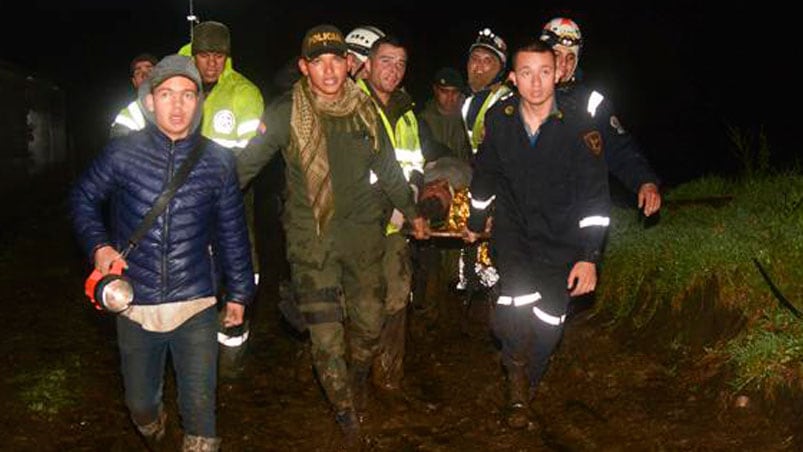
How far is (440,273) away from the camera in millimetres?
8062

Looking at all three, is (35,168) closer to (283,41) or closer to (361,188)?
(361,188)

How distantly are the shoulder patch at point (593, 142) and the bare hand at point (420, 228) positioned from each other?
1.24 meters

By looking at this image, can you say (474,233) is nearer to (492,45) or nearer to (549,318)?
(549,318)

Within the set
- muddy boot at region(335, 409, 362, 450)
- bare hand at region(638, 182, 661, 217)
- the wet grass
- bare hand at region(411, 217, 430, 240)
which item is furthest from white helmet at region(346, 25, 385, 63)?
the wet grass

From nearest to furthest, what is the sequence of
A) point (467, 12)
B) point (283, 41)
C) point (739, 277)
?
point (739, 277), point (467, 12), point (283, 41)

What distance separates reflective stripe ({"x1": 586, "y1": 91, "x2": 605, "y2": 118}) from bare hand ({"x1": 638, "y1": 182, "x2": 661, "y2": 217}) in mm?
601

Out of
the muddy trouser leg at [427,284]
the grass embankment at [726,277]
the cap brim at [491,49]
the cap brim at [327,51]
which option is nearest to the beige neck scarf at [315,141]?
the cap brim at [327,51]

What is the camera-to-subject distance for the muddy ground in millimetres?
4816

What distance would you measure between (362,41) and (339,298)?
2.13 meters

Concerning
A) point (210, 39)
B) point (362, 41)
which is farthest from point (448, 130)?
point (210, 39)

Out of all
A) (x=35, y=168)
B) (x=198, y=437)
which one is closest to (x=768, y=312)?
(x=198, y=437)

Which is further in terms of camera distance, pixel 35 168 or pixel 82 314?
pixel 35 168

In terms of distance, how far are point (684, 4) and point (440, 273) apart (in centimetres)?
2163

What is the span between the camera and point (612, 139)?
17.7 feet
